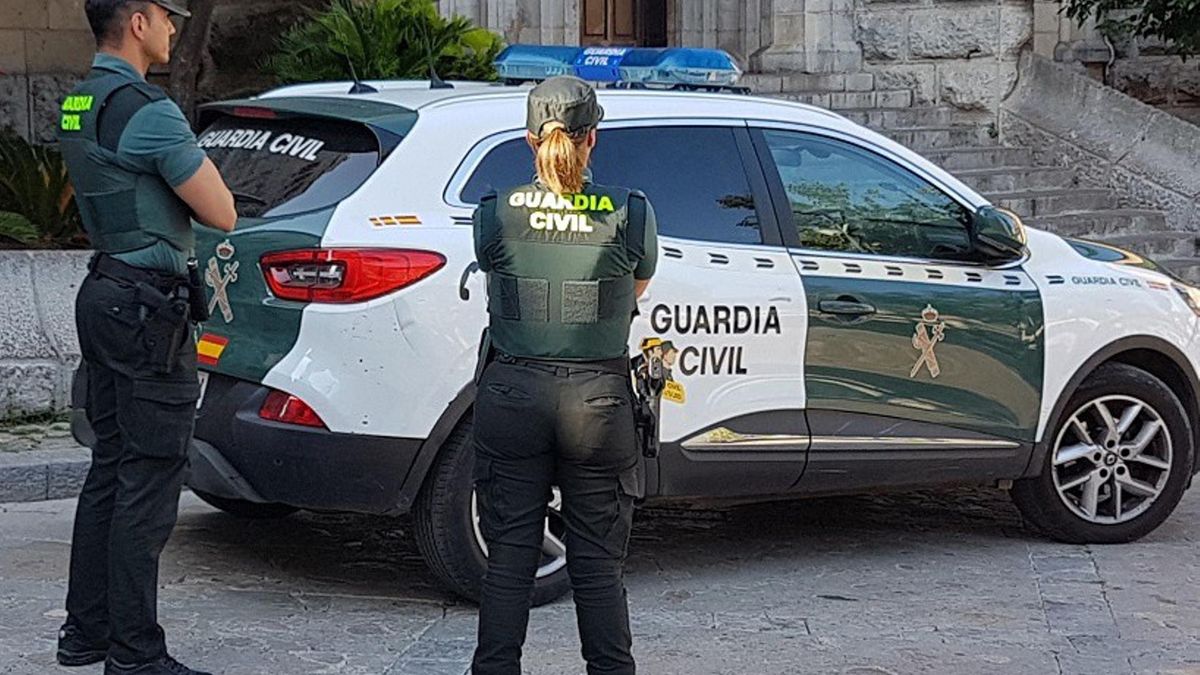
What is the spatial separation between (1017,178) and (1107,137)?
0.78m

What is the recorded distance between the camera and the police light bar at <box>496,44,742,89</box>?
676cm

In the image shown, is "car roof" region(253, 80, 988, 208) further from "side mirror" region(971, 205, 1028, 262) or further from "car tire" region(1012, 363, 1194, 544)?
"car tire" region(1012, 363, 1194, 544)

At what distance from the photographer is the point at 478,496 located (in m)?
4.63

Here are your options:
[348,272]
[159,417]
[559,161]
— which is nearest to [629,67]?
[348,272]

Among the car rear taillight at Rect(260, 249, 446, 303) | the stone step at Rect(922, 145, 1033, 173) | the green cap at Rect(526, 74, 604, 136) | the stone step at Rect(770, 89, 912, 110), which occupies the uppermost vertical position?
the green cap at Rect(526, 74, 604, 136)

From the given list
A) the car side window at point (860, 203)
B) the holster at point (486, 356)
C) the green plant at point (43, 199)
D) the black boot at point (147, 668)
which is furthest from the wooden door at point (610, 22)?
the holster at point (486, 356)

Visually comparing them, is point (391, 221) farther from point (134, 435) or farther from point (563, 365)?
point (563, 365)

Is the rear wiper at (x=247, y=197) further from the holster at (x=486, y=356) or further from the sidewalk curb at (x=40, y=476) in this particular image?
the sidewalk curb at (x=40, y=476)

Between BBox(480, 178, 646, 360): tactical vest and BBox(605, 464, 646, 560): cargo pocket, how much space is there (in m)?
0.32

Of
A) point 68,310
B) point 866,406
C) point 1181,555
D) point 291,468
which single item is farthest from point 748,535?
point 68,310

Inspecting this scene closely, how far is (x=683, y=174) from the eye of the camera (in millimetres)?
6348

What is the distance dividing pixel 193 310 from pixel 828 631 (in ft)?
7.79

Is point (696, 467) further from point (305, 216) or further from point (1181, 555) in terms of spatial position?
point (1181, 555)

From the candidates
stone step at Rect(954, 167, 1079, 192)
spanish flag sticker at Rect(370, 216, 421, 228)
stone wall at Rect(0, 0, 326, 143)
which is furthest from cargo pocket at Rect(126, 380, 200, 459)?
stone step at Rect(954, 167, 1079, 192)
